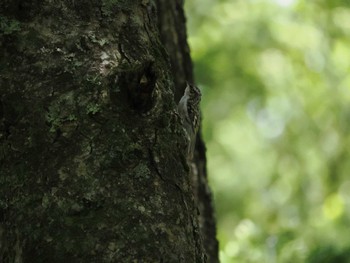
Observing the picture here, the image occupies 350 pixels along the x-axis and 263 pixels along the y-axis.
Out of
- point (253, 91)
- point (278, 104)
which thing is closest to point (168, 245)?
point (253, 91)

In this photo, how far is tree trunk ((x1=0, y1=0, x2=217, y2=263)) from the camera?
223 cm

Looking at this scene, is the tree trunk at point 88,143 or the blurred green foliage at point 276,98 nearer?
the tree trunk at point 88,143

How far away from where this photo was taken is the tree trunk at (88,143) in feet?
7.32

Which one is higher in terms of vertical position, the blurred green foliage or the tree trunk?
the blurred green foliage

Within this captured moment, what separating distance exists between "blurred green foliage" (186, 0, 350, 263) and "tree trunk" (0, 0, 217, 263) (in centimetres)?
643

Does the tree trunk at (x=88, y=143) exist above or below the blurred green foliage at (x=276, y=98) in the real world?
below

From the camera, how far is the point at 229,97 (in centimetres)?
1015

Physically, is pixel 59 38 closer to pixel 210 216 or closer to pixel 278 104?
pixel 210 216

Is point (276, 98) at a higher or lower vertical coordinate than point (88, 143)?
higher

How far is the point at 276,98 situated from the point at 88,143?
26.8ft

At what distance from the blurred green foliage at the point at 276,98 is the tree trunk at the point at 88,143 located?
21.1 feet

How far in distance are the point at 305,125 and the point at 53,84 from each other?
8.56 metres

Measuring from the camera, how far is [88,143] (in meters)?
2.36

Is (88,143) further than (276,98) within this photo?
No
